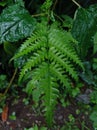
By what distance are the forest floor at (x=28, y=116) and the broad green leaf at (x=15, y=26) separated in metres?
1.03

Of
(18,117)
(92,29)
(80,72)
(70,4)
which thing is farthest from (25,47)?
(80,72)

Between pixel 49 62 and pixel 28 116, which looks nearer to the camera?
pixel 49 62

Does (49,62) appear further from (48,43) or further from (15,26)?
(15,26)

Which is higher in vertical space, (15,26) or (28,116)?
(15,26)

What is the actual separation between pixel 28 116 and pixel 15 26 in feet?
3.53

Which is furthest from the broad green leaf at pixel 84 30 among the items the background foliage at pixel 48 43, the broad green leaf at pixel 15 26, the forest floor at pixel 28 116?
the forest floor at pixel 28 116

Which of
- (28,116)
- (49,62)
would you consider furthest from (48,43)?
(28,116)

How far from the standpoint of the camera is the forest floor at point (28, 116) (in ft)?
6.75

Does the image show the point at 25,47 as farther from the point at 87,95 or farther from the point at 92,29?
the point at 87,95

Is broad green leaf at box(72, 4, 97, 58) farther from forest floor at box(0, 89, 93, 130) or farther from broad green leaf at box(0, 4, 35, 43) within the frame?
forest floor at box(0, 89, 93, 130)

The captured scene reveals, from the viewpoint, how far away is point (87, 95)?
7.54ft

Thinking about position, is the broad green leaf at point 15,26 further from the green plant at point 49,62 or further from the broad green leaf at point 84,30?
the broad green leaf at point 84,30

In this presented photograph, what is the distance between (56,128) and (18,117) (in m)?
0.26

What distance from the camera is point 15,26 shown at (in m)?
A: 1.14
